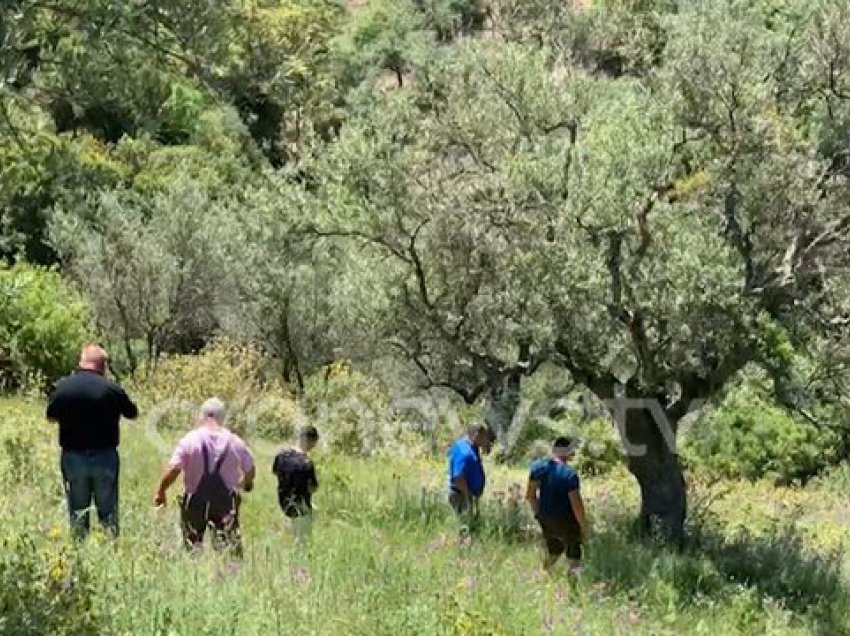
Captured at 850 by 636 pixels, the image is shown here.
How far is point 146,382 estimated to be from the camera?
24.3 m

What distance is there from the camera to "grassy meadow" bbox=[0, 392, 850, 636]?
5434 millimetres

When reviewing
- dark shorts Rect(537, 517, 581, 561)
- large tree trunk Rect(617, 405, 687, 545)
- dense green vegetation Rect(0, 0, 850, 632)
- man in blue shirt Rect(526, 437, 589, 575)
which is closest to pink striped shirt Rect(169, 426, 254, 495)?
dense green vegetation Rect(0, 0, 850, 632)

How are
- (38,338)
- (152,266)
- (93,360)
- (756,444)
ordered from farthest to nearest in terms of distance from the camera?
(756,444) → (152,266) → (38,338) → (93,360)

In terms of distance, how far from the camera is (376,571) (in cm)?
757

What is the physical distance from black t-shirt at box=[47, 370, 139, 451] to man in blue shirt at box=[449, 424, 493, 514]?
436 cm

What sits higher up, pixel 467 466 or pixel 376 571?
pixel 376 571

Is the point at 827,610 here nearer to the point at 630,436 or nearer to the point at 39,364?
the point at 630,436

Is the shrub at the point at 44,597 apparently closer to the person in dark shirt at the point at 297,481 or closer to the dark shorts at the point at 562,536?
the person in dark shirt at the point at 297,481

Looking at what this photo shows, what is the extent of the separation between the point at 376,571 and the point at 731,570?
19.7ft

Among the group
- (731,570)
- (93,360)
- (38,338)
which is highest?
(93,360)

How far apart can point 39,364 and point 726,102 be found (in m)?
18.3

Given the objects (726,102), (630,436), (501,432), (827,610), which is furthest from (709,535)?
(501,432)

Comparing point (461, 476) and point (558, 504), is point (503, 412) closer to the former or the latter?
point (461, 476)

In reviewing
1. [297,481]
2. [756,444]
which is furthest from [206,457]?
[756,444]
